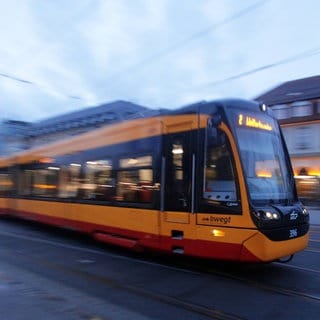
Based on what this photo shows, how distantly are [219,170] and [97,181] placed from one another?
423 centimetres

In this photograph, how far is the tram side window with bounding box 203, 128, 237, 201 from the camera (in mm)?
8212

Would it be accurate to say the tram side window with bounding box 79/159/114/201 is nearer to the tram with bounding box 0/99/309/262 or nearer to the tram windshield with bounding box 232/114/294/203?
the tram with bounding box 0/99/309/262

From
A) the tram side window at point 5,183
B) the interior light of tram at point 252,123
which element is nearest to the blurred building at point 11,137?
the tram side window at point 5,183

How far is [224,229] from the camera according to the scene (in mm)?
8180

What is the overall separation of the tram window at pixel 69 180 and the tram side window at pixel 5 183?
567 centimetres

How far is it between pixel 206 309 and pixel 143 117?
16.5ft

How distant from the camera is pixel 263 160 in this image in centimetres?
865

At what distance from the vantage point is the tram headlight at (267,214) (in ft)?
25.8

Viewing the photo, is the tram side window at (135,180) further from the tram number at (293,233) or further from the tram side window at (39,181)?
the tram side window at (39,181)

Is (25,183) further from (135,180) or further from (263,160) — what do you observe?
(263,160)

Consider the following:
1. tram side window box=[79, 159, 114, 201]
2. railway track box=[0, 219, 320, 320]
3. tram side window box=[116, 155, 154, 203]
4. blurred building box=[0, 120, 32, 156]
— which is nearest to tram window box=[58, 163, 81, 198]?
tram side window box=[79, 159, 114, 201]

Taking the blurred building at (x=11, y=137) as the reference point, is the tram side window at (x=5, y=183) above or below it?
below

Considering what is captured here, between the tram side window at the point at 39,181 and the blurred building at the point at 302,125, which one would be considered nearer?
the tram side window at the point at 39,181

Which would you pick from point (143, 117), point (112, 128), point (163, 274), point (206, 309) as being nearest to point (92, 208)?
point (112, 128)
